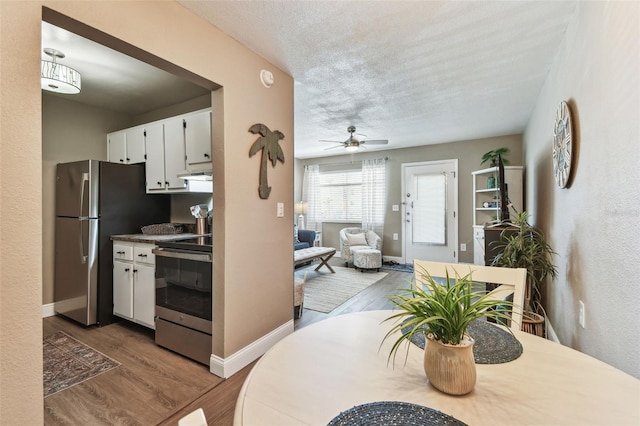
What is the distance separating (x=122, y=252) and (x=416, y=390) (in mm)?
3031

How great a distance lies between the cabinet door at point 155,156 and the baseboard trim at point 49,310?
5.50 ft

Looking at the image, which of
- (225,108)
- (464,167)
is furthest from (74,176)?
(464,167)

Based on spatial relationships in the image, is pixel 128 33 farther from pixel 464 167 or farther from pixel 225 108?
pixel 464 167

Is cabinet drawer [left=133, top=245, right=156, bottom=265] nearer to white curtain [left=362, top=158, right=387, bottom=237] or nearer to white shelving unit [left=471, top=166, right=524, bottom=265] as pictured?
white shelving unit [left=471, top=166, right=524, bottom=265]

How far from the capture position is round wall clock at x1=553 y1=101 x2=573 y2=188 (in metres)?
1.88

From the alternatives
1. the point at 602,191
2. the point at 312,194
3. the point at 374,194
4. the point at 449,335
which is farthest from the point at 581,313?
the point at 312,194

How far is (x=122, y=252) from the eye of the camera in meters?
2.82

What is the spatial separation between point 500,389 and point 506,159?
521 centimetres

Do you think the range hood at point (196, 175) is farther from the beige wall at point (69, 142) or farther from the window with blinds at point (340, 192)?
the window with blinds at point (340, 192)

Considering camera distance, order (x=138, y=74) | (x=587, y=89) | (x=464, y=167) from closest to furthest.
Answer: (x=587, y=89) → (x=138, y=74) → (x=464, y=167)

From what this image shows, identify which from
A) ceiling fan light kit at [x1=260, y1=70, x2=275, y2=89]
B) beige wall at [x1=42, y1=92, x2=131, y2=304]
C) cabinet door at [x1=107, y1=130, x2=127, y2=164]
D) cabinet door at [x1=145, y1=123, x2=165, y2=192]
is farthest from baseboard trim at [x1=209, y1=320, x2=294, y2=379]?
cabinet door at [x1=107, y1=130, x2=127, y2=164]

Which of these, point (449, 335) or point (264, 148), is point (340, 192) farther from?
point (449, 335)

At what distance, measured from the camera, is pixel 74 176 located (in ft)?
9.60

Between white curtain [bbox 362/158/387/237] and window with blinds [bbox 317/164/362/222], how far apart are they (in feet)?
0.54
